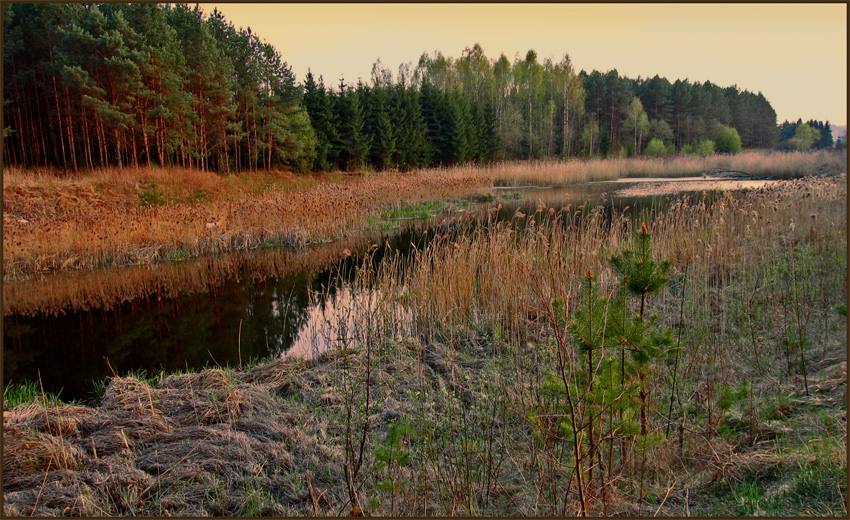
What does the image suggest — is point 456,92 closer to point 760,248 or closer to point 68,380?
point 760,248

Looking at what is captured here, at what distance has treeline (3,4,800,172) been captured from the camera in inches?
827

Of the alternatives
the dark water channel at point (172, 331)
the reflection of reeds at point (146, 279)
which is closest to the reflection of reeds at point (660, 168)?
the reflection of reeds at point (146, 279)

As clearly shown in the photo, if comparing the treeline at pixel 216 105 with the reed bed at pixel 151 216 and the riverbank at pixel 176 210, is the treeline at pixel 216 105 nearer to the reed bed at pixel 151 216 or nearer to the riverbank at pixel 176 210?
the riverbank at pixel 176 210

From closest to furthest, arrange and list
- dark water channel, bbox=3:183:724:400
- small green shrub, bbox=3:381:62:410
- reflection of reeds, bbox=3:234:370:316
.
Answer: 1. small green shrub, bbox=3:381:62:410
2. dark water channel, bbox=3:183:724:400
3. reflection of reeds, bbox=3:234:370:316

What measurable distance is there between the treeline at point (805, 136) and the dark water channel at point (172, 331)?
128ft

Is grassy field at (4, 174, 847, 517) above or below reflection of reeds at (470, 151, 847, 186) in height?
below

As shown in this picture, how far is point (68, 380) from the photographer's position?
217 inches

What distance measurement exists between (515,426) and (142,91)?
22.3 metres

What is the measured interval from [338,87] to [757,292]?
2963cm

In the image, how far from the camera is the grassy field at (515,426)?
2.50m

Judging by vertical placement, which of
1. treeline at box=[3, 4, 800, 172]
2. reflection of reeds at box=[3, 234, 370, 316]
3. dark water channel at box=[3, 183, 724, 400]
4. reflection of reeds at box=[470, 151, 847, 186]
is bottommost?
dark water channel at box=[3, 183, 724, 400]

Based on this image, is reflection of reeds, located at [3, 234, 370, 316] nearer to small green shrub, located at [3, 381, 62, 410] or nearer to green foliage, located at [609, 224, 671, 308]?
small green shrub, located at [3, 381, 62, 410]

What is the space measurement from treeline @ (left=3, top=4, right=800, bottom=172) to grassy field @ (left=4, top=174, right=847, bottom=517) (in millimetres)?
19829

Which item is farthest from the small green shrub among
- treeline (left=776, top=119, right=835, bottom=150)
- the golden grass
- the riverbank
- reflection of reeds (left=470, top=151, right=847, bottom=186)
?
treeline (left=776, top=119, right=835, bottom=150)
